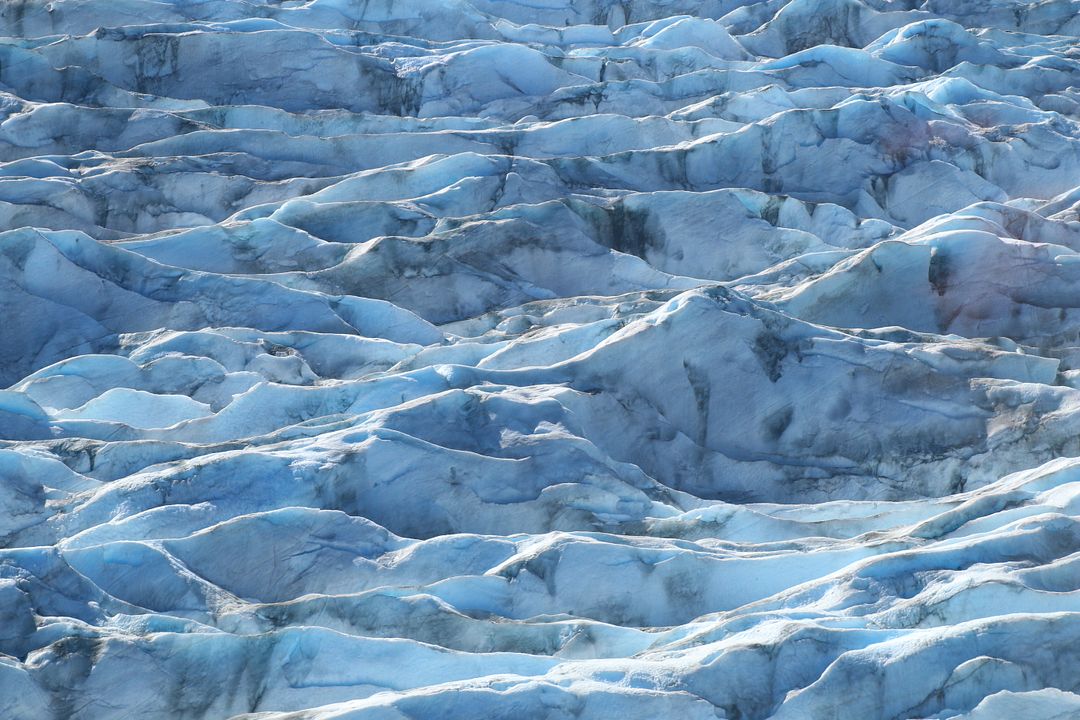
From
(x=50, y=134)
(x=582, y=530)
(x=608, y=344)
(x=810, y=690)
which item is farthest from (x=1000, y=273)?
(x=50, y=134)

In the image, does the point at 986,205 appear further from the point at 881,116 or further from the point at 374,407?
the point at 374,407

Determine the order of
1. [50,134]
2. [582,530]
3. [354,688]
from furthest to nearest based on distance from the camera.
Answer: [50,134] → [582,530] → [354,688]

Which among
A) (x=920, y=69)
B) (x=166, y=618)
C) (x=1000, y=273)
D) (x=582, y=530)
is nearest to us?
(x=166, y=618)

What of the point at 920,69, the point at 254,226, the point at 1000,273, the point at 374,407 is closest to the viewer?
the point at 374,407

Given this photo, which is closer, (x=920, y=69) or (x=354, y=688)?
(x=354, y=688)

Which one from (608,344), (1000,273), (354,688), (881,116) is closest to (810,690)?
(354,688)

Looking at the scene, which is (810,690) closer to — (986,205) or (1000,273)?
(1000,273)
